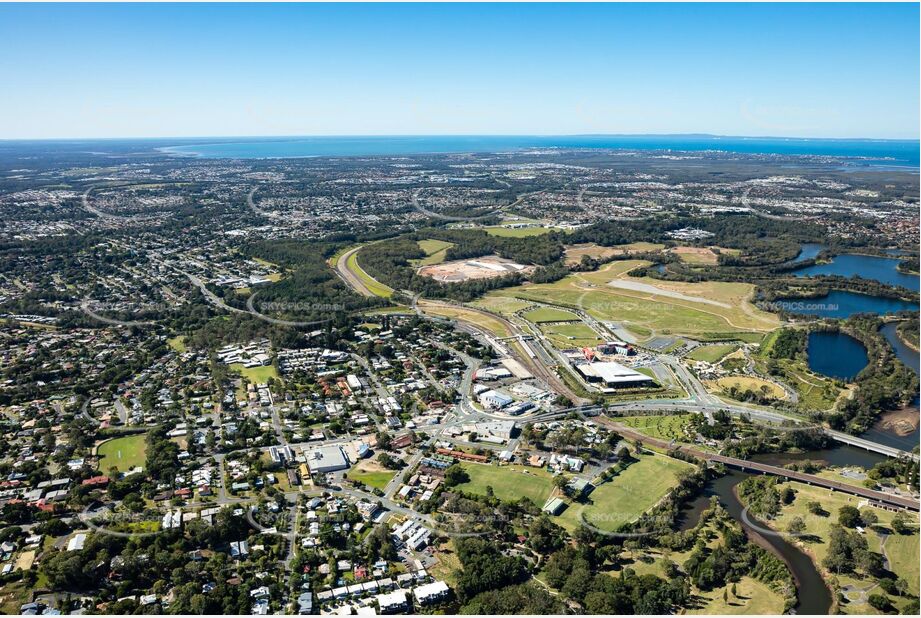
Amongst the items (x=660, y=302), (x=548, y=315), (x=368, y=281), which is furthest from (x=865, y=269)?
(x=368, y=281)

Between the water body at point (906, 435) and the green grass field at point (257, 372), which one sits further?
the green grass field at point (257, 372)

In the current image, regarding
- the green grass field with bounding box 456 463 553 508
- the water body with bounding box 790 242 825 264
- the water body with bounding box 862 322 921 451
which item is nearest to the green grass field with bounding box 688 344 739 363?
the water body with bounding box 862 322 921 451

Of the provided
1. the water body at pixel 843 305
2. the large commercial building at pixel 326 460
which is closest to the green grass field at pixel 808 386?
the water body at pixel 843 305

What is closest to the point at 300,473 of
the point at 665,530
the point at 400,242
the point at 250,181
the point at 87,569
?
the point at 87,569

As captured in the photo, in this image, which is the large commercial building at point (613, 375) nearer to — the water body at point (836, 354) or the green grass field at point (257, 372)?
the water body at point (836, 354)

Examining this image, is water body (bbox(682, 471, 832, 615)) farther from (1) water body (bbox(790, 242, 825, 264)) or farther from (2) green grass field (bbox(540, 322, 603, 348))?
(1) water body (bbox(790, 242, 825, 264))
